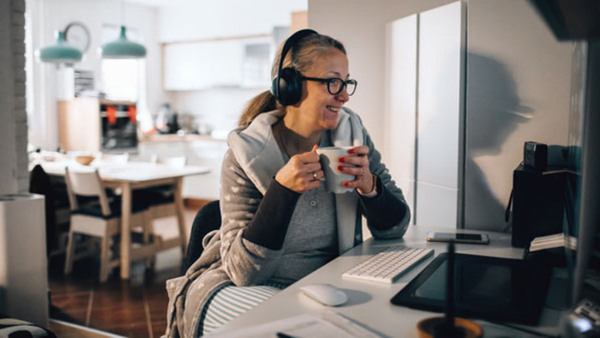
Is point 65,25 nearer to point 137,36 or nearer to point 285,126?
point 137,36

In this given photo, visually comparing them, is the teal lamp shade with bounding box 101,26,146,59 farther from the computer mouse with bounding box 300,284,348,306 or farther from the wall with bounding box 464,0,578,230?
the computer mouse with bounding box 300,284,348,306

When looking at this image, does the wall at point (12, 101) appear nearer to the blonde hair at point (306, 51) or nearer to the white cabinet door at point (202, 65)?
the blonde hair at point (306, 51)

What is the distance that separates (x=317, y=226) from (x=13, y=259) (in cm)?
158

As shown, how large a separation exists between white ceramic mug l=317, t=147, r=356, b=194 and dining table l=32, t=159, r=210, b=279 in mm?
2937

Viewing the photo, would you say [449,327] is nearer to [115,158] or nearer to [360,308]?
[360,308]

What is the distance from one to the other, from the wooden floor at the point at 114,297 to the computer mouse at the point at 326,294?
209 centimetres

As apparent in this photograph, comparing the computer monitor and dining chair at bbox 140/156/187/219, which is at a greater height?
the computer monitor

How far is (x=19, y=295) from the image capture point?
7.95ft

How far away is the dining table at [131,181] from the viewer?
13.0 feet

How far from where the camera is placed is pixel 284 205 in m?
1.29

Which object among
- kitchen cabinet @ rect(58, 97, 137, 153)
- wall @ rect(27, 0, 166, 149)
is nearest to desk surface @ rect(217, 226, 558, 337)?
kitchen cabinet @ rect(58, 97, 137, 153)

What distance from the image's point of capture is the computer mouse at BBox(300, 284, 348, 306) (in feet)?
3.15

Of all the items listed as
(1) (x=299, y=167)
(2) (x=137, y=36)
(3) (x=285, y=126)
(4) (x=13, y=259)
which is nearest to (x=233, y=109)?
(2) (x=137, y=36)

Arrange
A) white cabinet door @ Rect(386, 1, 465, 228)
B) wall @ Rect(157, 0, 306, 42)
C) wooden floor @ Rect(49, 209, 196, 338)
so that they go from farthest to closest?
wall @ Rect(157, 0, 306, 42)
wooden floor @ Rect(49, 209, 196, 338)
white cabinet door @ Rect(386, 1, 465, 228)
